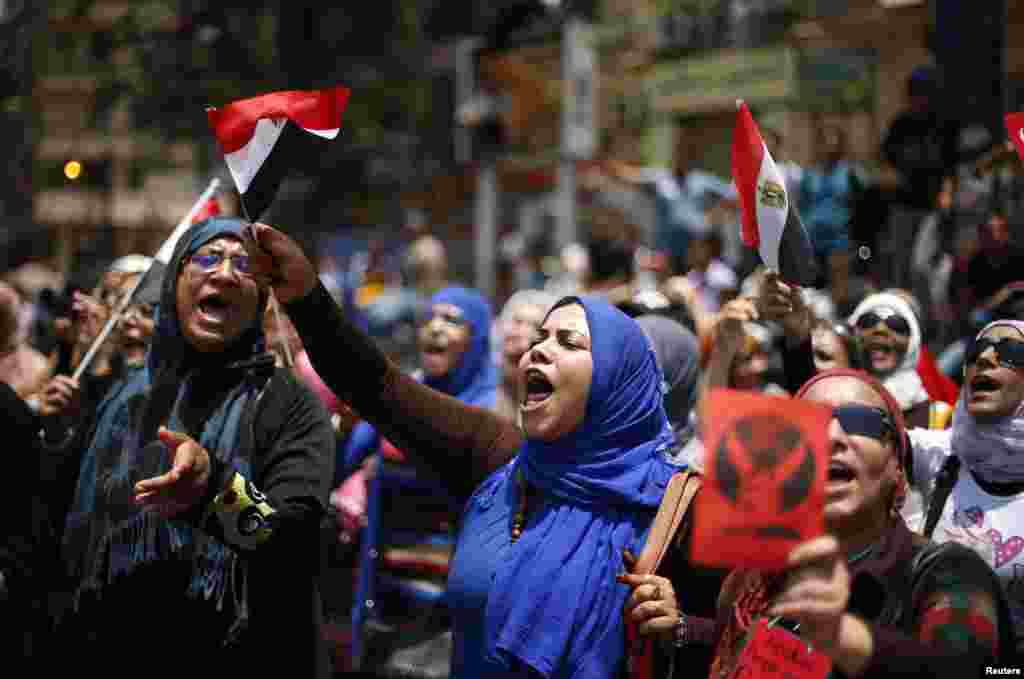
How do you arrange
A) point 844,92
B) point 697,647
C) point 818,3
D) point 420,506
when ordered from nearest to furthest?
point 697,647
point 420,506
point 818,3
point 844,92

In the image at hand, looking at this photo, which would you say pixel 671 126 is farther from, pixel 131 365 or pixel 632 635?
pixel 632 635

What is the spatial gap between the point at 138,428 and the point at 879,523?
2.08m

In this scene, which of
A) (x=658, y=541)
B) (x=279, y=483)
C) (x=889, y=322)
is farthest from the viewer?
(x=889, y=322)

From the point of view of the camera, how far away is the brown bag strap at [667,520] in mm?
3477

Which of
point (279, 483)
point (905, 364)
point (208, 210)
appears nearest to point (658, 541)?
point (279, 483)

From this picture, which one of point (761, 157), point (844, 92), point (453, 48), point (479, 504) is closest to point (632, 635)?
point (479, 504)

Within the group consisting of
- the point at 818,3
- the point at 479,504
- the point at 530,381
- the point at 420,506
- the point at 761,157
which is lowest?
the point at 420,506

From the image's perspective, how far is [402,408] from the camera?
3730mm

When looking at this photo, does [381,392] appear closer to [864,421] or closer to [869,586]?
[864,421]

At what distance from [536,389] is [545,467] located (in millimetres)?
200

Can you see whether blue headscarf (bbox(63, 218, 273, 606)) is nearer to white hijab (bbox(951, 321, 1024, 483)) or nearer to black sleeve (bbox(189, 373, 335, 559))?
black sleeve (bbox(189, 373, 335, 559))

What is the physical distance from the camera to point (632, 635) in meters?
3.49

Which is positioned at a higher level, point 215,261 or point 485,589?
point 215,261

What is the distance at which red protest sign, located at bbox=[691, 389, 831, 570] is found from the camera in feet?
8.06
